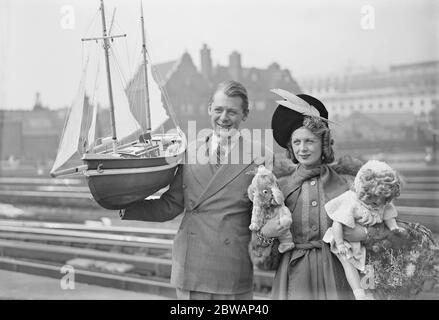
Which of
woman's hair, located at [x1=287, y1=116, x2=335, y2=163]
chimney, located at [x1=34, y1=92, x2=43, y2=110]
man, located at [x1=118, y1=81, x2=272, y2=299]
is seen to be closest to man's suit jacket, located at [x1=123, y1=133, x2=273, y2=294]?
man, located at [x1=118, y1=81, x2=272, y2=299]

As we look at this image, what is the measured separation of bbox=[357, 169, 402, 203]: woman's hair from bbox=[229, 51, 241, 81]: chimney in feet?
3.41

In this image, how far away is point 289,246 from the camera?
2.09 m

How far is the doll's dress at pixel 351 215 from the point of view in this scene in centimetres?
201

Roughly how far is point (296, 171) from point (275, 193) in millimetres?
217

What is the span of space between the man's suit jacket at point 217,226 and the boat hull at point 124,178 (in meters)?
0.09

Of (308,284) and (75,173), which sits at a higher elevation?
(75,173)

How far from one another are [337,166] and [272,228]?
1.37ft

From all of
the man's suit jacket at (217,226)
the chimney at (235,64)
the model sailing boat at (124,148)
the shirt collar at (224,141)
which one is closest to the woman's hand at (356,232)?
the man's suit jacket at (217,226)

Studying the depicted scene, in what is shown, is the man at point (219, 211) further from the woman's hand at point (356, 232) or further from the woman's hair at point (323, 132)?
the woman's hand at point (356, 232)

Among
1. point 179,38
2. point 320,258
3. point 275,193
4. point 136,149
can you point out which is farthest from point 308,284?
point 179,38

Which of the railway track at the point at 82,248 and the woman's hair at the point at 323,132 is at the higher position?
the woman's hair at the point at 323,132

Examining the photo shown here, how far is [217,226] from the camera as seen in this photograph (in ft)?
6.97

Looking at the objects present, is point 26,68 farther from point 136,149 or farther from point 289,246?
point 289,246

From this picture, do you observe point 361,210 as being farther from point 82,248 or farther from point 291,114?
point 82,248
